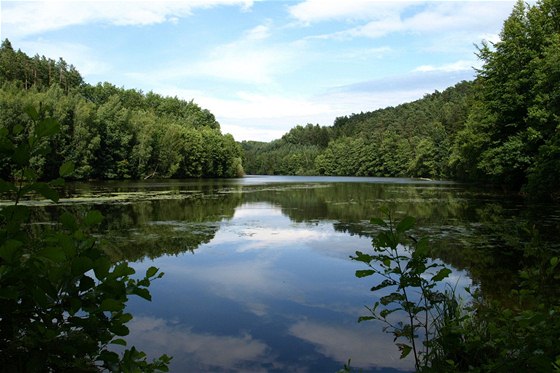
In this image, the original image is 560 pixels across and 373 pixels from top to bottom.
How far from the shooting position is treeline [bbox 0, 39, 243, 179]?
4438 centimetres

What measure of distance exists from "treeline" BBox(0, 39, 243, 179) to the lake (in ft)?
78.2

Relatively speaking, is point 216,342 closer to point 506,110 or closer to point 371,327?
point 371,327

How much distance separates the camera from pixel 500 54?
27.0 metres

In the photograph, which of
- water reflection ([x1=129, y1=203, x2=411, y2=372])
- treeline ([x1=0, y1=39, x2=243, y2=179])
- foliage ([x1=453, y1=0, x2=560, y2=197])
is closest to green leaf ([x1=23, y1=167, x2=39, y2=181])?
water reflection ([x1=129, y1=203, x2=411, y2=372])

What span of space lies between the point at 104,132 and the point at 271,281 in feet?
165

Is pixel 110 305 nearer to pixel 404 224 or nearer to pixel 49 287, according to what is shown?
pixel 49 287

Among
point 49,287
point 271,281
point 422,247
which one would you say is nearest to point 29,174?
point 49,287

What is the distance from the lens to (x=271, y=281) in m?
7.89

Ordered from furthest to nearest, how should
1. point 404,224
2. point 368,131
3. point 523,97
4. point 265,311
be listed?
point 368,131, point 523,97, point 265,311, point 404,224

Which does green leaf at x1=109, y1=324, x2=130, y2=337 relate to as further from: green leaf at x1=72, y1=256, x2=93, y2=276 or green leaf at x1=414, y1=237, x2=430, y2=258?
green leaf at x1=414, y1=237, x2=430, y2=258

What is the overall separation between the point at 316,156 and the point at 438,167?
64.2 meters

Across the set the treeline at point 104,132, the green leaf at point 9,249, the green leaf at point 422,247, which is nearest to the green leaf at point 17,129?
the green leaf at point 9,249

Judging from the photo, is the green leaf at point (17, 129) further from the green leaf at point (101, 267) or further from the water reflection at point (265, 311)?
the water reflection at point (265, 311)

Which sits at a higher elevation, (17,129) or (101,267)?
(17,129)
